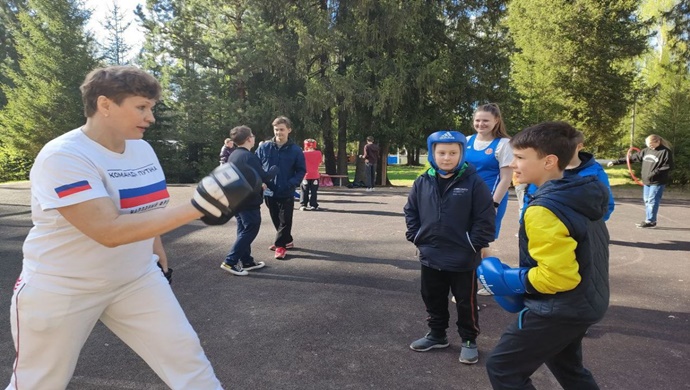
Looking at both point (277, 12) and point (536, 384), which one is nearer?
point (536, 384)

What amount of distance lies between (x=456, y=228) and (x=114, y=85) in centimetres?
249

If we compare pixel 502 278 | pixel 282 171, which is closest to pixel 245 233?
pixel 282 171

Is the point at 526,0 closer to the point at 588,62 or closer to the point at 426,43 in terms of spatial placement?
the point at 588,62

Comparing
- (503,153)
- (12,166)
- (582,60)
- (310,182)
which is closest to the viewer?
(503,153)

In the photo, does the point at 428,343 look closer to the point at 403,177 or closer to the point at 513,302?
the point at 513,302

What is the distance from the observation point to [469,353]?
3.43 m

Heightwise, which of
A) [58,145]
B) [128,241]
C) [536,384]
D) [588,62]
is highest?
[588,62]

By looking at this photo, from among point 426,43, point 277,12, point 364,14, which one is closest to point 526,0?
point 426,43

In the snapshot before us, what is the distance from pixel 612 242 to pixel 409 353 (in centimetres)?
592

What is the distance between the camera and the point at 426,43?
65.8 feet

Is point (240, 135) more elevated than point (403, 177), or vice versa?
point (240, 135)

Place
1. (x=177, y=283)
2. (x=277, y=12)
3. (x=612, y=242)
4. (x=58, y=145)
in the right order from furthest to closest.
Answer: (x=277, y=12) → (x=612, y=242) → (x=177, y=283) → (x=58, y=145)

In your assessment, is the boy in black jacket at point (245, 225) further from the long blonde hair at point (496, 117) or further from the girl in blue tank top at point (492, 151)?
the long blonde hair at point (496, 117)

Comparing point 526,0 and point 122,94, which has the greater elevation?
point 526,0
